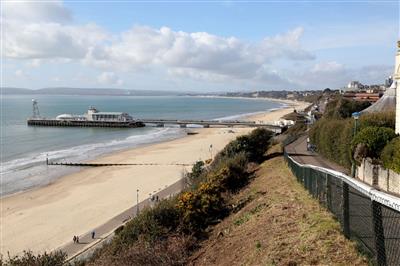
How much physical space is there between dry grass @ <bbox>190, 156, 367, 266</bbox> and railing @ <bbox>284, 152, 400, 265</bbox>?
0.27 meters

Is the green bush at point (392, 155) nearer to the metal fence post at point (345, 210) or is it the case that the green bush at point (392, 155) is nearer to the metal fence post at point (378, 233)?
the metal fence post at point (345, 210)

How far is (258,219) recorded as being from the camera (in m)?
11.2

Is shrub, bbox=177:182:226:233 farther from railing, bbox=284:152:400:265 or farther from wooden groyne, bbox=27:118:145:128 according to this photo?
wooden groyne, bbox=27:118:145:128

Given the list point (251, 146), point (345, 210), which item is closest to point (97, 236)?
point (251, 146)

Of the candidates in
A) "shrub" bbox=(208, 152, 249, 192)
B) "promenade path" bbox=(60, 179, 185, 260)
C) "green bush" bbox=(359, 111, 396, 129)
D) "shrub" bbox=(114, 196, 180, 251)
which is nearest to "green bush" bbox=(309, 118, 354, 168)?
"green bush" bbox=(359, 111, 396, 129)

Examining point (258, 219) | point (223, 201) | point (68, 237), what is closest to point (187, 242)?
point (258, 219)

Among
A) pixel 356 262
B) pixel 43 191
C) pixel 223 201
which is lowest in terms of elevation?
pixel 43 191

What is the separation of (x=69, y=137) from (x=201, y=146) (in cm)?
2943

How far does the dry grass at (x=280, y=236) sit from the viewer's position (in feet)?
23.7

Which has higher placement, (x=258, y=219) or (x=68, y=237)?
(x=258, y=219)

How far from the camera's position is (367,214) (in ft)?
20.2

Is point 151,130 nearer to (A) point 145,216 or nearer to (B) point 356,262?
(A) point 145,216

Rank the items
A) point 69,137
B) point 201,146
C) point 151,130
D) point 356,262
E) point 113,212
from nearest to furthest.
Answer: point 356,262, point 113,212, point 201,146, point 69,137, point 151,130

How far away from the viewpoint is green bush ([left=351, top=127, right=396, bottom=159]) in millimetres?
19438
